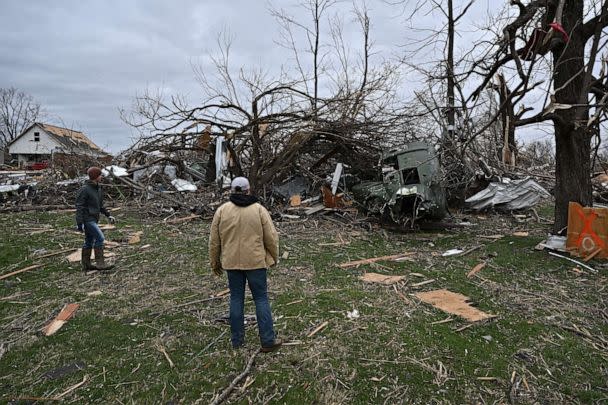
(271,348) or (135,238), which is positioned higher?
(135,238)

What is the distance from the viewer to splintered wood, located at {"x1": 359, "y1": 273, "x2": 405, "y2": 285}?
584 centimetres

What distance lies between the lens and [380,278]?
19.8ft

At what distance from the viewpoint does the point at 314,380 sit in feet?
10.7

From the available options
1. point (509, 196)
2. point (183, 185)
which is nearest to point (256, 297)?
point (509, 196)

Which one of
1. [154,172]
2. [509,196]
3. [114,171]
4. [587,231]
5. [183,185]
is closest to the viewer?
A: [587,231]

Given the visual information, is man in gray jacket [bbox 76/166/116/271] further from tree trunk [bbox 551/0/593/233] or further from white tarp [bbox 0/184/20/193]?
white tarp [bbox 0/184/20/193]

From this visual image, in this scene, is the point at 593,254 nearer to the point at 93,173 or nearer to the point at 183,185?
the point at 93,173

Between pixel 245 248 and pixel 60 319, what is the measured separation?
286 cm

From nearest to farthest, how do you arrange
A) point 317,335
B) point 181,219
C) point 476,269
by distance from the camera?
1. point 317,335
2. point 476,269
3. point 181,219

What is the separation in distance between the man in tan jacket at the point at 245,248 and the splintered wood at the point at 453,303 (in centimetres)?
224

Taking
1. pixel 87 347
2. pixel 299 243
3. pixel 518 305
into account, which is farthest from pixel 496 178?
pixel 87 347

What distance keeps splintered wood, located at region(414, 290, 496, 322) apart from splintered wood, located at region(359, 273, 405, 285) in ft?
2.01

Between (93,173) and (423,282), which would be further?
(93,173)

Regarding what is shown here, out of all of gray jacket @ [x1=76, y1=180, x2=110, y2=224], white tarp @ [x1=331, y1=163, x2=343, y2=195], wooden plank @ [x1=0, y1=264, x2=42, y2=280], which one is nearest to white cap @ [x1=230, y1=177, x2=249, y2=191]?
gray jacket @ [x1=76, y1=180, x2=110, y2=224]
